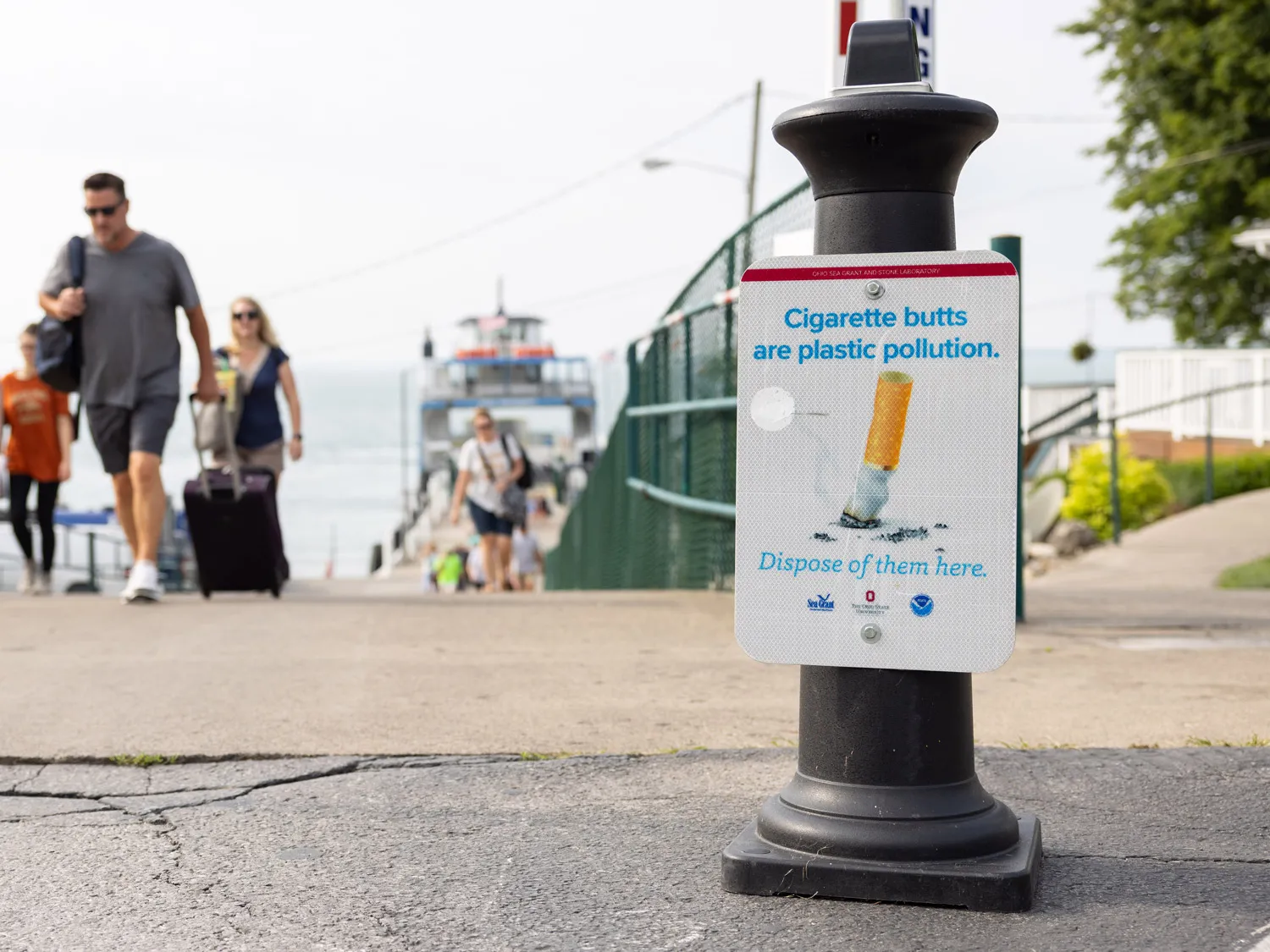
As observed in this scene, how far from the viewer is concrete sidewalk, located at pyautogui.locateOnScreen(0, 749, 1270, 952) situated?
2.73 m

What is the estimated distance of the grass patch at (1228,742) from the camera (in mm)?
4090

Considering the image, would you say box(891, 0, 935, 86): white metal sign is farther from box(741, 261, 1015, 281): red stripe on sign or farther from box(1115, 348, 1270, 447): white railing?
box(1115, 348, 1270, 447): white railing

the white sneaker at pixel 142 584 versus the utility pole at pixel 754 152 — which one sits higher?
the utility pole at pixel 754 152

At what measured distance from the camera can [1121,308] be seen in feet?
104

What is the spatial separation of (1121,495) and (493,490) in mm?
7134

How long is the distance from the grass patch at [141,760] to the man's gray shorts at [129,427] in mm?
3500

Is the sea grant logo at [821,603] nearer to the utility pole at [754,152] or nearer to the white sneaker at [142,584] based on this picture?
the white sneaker at [142,584]

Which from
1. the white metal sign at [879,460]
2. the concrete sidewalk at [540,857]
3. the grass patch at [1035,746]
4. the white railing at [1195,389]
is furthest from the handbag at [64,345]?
the white railing at [1195,389]

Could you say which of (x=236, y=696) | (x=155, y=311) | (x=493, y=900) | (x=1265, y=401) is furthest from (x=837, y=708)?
(x=1265, y=401)

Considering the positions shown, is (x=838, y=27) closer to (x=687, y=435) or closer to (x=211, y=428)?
(x=687, y=435)

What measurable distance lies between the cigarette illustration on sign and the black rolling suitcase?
17.9 ft

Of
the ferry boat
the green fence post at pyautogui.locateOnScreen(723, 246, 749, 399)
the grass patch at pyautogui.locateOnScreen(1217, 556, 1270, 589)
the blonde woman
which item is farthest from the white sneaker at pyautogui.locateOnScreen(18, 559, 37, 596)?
the ferry boat

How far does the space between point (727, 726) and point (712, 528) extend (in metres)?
4.23

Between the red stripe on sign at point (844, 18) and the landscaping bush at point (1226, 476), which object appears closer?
the red stripe on sign at point (844, 18)
